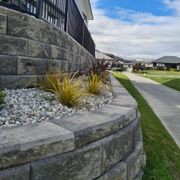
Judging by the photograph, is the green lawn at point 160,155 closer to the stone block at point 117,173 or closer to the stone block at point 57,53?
the stone block at point 117,173

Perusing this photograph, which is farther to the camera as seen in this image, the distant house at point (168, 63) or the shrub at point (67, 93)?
the distant house at point (168, 63)

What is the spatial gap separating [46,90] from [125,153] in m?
1.85

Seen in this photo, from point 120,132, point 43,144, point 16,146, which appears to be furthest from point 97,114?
point 16,146

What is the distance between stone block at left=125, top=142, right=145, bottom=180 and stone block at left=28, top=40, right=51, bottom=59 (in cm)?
214

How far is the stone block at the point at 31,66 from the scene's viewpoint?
4.75m

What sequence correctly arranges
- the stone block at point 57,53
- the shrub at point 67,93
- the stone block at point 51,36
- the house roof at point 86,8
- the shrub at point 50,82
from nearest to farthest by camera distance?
the shrub at point 67,93
the shrub at point 50,82
the stone block at point 51,36
the stone block at point 57,53
the house roof at point 86,8

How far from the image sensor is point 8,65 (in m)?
4.52

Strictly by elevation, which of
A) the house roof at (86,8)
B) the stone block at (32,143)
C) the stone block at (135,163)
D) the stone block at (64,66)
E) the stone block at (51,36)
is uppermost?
the house roof at (86,8)

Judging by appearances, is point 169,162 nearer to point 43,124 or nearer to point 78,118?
point 78,118

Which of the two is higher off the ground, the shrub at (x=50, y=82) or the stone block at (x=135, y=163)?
the shrub at (x=50, y=82)

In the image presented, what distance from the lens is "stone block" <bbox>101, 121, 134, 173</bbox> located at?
3232mm

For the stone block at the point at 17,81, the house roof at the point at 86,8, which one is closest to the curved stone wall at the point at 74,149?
the stone block at the point at 17,81

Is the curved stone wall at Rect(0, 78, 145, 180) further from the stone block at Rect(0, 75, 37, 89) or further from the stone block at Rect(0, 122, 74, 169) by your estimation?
the stone block at Rect(0, 75, 37, 89)

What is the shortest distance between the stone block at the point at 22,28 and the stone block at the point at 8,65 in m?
0.35
